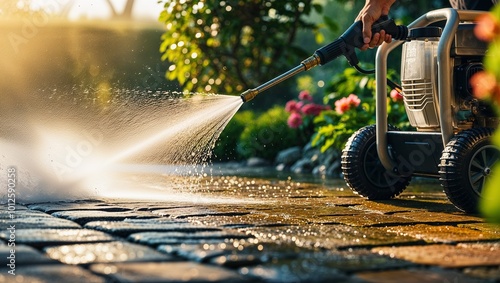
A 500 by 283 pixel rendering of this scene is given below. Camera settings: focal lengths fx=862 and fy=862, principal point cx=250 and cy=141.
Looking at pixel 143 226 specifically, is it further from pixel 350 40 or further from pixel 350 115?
pixel 350 115

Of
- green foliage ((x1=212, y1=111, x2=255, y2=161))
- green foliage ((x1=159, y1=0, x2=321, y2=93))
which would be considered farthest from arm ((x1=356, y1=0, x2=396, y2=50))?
green foliage ((x1=212, y1=111, x2=255, y2=161))

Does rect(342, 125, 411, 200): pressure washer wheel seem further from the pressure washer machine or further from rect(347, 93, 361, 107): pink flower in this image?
rect(347, 93, 361, 107): pink flower

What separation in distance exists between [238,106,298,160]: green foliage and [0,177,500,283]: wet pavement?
16.8ft

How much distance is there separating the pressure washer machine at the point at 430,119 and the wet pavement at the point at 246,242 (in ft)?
0.69

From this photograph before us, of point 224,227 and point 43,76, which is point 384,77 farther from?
point 43,76

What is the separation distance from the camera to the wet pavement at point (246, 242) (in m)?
2.52

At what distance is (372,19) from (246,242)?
199 centimetres

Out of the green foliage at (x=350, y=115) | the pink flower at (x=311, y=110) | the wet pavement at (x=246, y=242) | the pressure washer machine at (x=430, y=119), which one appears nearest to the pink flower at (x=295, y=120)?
the pink flower at (x=311, y=110)

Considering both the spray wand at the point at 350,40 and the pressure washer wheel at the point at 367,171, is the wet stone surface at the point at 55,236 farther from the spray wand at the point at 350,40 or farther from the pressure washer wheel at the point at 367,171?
the pressure washer wheel at the point at 367,171

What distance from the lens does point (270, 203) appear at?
482 cm

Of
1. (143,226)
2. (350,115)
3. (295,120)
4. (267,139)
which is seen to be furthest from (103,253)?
(267,139)

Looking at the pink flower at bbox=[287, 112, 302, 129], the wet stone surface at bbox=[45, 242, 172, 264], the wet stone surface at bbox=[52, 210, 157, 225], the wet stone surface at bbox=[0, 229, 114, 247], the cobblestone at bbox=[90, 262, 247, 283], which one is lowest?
the cobblestone at bbox=[90, 262, 247, 283]

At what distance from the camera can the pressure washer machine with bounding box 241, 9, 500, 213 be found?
4.35 m

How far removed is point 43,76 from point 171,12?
2943mm
